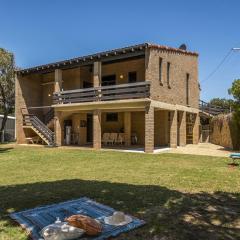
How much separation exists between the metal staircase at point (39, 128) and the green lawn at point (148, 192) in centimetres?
1043

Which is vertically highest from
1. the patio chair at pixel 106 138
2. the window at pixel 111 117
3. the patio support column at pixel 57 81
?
the patio support column at pixel 57 81

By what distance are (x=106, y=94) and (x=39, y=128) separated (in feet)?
24.6

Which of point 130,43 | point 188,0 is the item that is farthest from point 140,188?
point 130,43

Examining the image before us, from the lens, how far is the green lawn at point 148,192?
17.7 feet

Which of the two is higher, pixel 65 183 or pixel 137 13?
pixel 137 13

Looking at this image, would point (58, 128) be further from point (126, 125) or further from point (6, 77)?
point (6, 77)

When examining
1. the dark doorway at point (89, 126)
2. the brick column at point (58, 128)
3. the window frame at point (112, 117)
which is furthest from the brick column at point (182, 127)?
the brick column at point (58, 128)

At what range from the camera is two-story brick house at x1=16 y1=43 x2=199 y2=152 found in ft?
64.7

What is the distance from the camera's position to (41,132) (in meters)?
25.7

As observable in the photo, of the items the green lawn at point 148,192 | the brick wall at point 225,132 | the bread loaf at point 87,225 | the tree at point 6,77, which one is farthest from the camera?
the tree at point 6,77

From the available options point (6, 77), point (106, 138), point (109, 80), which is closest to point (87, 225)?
point (106, 138)

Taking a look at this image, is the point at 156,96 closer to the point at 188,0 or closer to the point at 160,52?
the point at 160,52

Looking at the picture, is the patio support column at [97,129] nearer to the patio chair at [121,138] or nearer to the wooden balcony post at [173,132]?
the patio chair at [121,138]

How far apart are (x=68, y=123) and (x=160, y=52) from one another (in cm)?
1128
